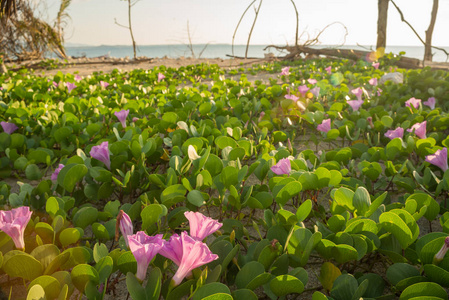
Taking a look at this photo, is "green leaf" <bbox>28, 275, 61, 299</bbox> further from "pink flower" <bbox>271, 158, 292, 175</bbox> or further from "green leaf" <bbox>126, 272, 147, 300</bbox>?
"pink flower" <bbox>271, 158, 292, 175</bbox>

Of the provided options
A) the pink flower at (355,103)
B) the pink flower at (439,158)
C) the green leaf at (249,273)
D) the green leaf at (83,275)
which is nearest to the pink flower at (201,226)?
the green leaf at (249,273)

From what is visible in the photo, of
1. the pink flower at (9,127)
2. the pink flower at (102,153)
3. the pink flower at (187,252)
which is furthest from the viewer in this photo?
the pink flower at (9,127)

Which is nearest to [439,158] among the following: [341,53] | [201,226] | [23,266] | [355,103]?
[201,226]

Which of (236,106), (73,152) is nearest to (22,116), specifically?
(73,152)

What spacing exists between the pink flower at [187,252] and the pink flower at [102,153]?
0.87 meters

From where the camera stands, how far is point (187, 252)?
0.75 m

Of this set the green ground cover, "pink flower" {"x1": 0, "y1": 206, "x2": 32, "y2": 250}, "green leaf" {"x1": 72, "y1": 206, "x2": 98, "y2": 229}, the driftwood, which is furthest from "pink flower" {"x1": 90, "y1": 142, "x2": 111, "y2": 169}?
the driftwood

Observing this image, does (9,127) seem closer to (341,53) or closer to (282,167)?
(282,167)

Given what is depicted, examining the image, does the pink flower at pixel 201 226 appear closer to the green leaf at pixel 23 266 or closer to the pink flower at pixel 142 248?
the pink flower at pixel 142 248

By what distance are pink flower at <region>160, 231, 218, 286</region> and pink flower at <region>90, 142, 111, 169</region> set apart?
0.87 metres

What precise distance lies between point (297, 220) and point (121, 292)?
23.1 inches

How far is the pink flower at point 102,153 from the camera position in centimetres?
154

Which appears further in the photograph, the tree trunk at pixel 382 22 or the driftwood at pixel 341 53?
the tree trunk at pixel 382 22

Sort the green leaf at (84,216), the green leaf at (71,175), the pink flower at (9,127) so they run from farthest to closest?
the pink flower at (9,127) → the green leaf at (71,175) → the green leaf at (84,216)
